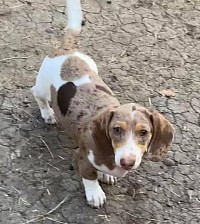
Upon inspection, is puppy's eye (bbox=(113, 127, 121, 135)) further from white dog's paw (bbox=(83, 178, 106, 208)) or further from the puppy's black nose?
white dog's paw (bbox=(83, 178, 106, 208))

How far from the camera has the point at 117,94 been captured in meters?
4.55

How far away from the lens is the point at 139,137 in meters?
3.29

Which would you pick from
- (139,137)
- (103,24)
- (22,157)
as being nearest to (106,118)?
(139,137)

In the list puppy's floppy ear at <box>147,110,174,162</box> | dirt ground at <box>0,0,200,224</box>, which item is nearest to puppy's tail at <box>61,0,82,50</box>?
dirt ground at <box>0,0,200,224</box>

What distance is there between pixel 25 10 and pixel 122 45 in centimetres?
83

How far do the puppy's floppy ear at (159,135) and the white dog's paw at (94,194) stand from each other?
405 mm

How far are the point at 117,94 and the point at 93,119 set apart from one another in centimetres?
107

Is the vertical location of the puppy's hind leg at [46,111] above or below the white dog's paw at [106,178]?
above

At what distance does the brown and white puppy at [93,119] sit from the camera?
10.8 feet

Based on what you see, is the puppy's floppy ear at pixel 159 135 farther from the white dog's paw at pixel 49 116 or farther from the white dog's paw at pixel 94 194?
the white dog's paw at pixel 49 116

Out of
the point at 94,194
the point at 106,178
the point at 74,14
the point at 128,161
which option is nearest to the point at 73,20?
the point at 74,14

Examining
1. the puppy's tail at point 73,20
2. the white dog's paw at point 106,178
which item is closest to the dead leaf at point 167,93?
the puppy's tail at point 73,20

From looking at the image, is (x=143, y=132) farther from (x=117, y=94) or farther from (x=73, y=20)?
(x=117, y=94)

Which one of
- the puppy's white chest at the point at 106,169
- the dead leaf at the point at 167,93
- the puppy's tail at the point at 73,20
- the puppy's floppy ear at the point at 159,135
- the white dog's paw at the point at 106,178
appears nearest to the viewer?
the puppy's floppy ear at the point at 159,135
